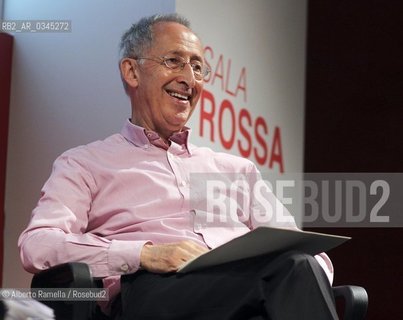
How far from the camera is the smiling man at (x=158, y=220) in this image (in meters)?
1.95

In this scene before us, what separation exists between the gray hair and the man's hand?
0.78 meters

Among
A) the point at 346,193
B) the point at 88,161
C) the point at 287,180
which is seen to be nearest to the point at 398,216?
the point at 346,193

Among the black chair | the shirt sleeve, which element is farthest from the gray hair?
the black chair

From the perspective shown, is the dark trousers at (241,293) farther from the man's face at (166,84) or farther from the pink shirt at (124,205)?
the man's face at (166,84)

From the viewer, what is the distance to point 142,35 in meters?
2.69

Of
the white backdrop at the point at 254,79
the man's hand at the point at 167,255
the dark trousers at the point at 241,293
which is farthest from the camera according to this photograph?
the white backdrop at the point at 254,79

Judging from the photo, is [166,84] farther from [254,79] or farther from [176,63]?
[254,79]

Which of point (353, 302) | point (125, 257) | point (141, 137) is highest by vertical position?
point (141, 137)

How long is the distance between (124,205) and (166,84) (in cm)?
45

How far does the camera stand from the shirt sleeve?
218cm

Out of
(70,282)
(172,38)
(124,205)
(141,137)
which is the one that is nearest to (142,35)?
(172,38)

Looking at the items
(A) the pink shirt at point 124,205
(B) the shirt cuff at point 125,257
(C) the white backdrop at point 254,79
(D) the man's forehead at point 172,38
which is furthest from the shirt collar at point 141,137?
(C) the white backdrop at point 254,79

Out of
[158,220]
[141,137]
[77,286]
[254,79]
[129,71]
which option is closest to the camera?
[77,286]

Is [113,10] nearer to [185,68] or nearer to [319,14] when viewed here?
[185,68]
